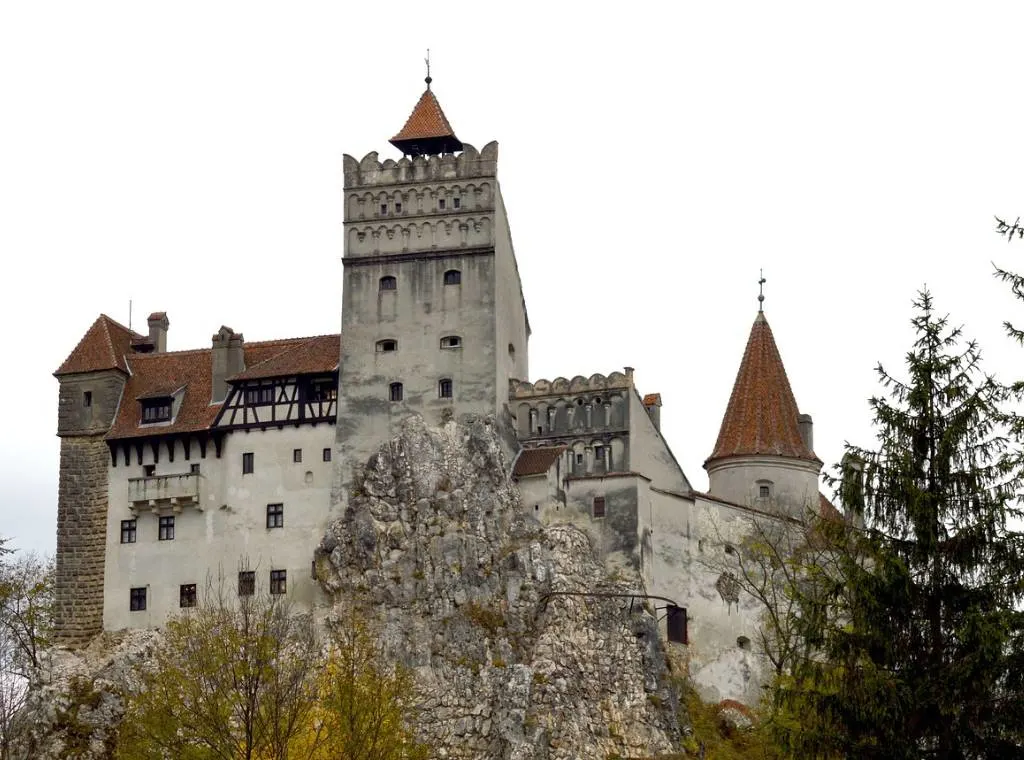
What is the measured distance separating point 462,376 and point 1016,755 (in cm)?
3399

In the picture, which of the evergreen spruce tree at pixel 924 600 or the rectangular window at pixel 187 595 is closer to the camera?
the evergreen spruce tree at pixel 924 600

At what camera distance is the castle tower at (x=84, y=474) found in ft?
207

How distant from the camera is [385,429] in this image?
6212 centimetres

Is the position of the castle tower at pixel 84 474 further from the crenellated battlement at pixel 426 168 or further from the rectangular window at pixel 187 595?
the crenellated battlement at pixel 426 168

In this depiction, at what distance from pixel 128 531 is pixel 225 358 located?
24.2 feet

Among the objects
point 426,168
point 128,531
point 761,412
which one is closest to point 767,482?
point 761,412

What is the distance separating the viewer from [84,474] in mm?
64688

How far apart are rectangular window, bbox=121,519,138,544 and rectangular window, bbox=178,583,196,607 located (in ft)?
9.29

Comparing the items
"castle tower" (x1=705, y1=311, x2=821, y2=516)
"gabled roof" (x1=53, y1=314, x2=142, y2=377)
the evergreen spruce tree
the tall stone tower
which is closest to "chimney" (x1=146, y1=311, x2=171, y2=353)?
"gabled roof" (x1=53, y1=314, x2=142, y2=377)

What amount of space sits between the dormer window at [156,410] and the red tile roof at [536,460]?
13.4 metres

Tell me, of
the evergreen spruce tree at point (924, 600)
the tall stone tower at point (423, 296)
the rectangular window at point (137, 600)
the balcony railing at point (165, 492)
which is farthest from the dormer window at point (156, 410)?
the evergreen spruce tree at point (924, 600)

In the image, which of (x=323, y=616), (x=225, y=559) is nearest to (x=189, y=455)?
(x=225, y=559)

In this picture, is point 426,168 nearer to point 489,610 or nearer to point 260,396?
point 260,396

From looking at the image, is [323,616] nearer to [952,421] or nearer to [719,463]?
[719,463]
